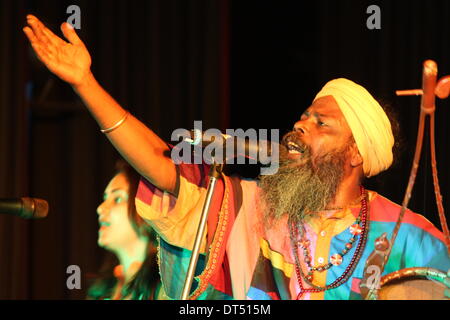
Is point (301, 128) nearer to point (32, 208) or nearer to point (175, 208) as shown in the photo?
point (175, 208)

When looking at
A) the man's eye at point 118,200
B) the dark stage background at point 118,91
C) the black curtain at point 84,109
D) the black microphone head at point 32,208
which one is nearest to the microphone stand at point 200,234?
the black microphone head at point 32,208

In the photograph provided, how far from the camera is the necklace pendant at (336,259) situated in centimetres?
291

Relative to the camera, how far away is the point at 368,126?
3049 mm

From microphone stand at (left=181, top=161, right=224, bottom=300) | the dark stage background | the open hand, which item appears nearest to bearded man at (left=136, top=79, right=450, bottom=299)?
microphone stand at (left=181, top=161, right=224, bottom=300)

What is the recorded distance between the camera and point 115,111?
2.62 meters

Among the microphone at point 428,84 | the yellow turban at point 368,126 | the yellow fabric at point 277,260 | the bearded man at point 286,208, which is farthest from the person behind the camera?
the yellow turban at point 368,126

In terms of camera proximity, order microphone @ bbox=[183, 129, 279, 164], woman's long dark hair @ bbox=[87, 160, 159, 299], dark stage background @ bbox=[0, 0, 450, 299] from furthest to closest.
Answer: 1. dark stage background @ bbox=[0, 0, 450, 299]
2. woman's long dark hair @ bbox=[87, 160, 159, 299]
3. microphone @ bbox=[183, 129, 279, 164]

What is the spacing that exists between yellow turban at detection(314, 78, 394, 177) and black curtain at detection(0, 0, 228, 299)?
1863 millimetres

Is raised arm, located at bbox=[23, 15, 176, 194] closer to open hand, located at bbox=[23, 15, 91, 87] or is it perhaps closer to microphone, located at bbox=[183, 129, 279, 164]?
open hand, located at bbox=[23, 15, 91, 87]

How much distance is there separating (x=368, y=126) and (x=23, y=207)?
1.39m

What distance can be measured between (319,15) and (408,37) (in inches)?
22.7

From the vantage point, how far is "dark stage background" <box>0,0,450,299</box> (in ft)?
15.6

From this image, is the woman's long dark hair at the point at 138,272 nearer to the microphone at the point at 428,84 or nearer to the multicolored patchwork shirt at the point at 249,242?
the multicolored patchwork shirt at the point at 249,242

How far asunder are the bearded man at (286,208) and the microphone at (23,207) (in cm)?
35
